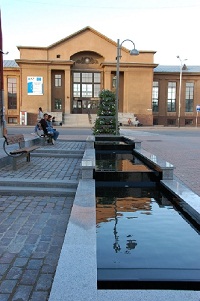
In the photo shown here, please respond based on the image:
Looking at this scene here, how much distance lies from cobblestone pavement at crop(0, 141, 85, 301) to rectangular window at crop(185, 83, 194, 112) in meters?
52.6

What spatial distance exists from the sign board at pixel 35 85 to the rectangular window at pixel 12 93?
14.4ft

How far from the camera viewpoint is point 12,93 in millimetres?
53250

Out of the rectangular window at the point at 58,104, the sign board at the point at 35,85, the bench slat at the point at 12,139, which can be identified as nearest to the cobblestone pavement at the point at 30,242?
the bench slat at the point at 12,139

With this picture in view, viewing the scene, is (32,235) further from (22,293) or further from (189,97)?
(189,97)

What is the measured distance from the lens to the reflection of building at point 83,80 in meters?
49.8

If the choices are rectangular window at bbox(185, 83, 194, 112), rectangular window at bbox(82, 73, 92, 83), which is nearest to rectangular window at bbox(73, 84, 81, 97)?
rectangular window at bbox(82, 73, 92, 83)

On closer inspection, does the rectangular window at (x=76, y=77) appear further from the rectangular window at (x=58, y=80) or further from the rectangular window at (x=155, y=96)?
the rectangular window at (x=155, y=96)

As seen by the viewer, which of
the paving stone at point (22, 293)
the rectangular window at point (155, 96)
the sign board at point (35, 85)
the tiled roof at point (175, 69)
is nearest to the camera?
the paving stone at point (22, 293)

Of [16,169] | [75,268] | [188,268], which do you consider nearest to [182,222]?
[188,268]

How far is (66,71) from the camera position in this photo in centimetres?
5072

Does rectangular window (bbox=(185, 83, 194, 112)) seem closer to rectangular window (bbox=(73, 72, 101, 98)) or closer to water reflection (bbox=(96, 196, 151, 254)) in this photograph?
rectangular window (bbox=(73, 72, 101, 98))

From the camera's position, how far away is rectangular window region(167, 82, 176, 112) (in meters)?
55.6

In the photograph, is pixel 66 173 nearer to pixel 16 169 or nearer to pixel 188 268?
pixel 16 169

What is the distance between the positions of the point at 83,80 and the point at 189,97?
1860cm
